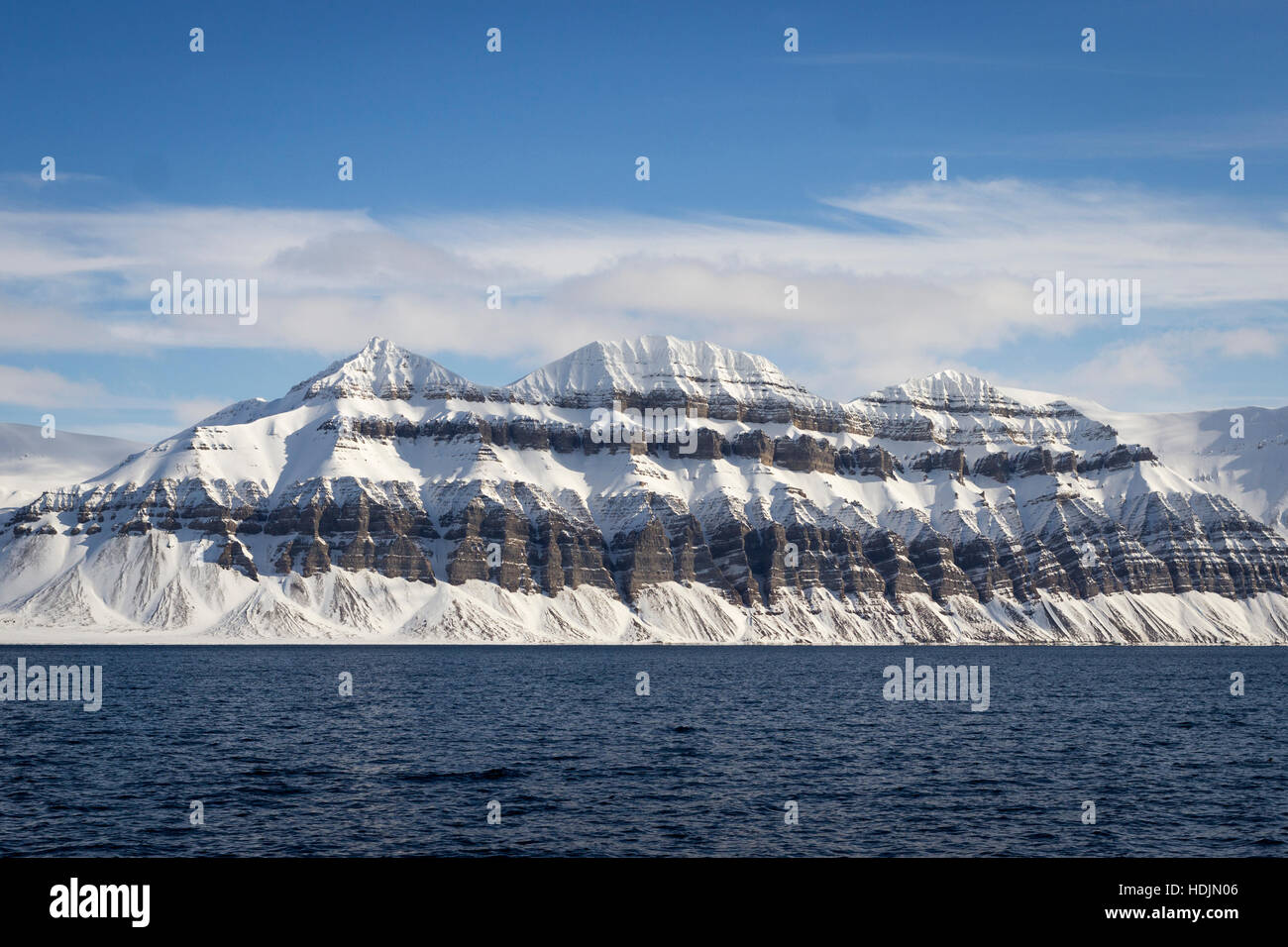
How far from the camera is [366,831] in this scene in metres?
52.2

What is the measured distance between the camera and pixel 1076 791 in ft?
215

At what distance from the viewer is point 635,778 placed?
69.1m

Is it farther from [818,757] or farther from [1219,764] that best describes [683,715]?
[1219,764]

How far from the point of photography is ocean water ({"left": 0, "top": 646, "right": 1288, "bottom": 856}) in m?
51.2

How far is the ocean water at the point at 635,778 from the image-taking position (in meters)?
51.2

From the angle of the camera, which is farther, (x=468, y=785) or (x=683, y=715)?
(x=683, y=715)

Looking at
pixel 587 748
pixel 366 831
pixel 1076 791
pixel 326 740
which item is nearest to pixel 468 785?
pixel 366 831
